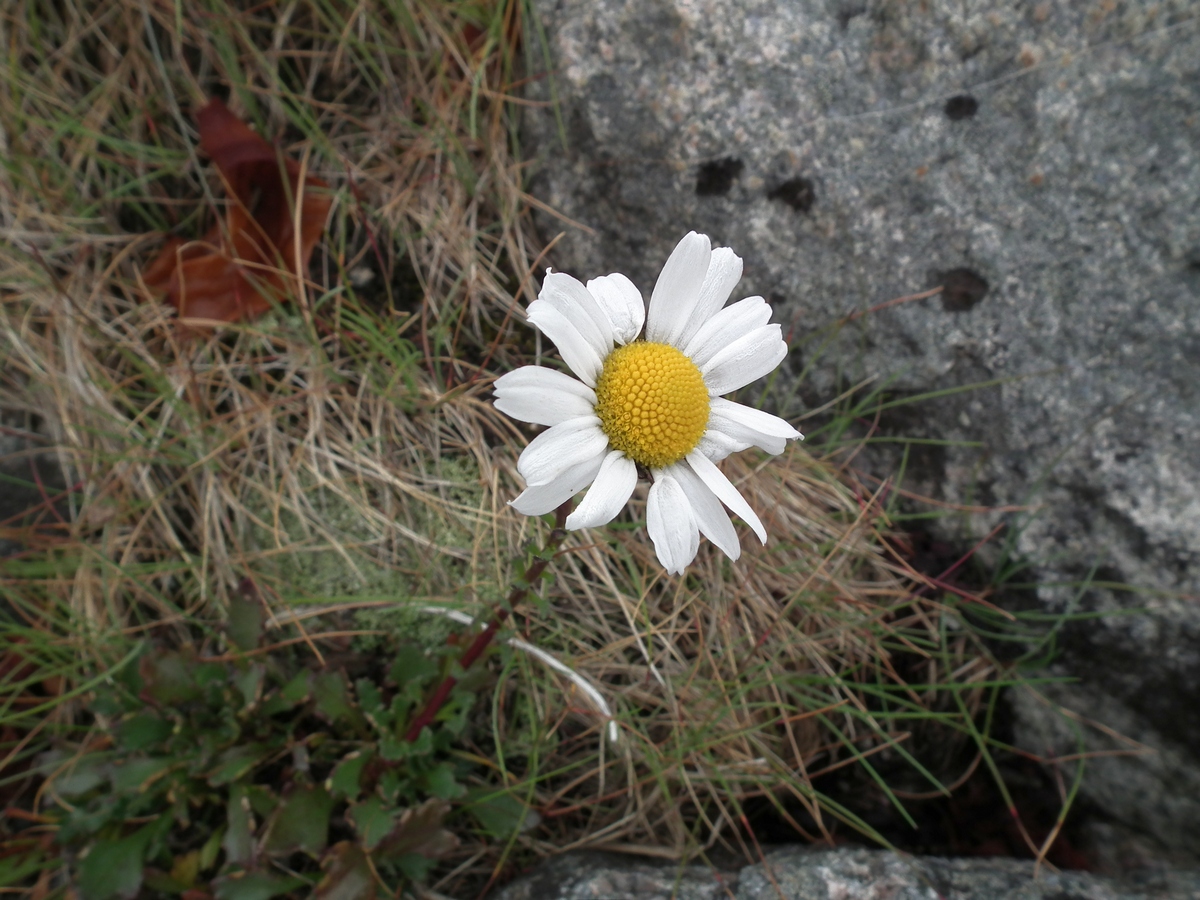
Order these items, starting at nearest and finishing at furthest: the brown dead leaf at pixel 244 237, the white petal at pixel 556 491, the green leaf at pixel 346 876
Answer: the white petal at pixel 556 491 → the green leaf at pixel 346 876 → the brown dead leaf at pixel 244 237

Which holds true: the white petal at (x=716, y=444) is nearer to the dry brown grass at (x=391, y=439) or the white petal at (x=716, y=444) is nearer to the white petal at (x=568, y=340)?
the white petal at (x=568, y=340)

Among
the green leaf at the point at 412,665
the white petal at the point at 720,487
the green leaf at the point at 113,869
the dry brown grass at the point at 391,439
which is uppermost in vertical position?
the white petal at the point at 720,487

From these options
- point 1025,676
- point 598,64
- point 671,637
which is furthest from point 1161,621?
point 598,64

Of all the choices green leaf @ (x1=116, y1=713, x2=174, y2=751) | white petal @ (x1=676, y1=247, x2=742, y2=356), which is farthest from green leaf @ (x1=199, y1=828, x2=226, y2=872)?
white petal @ (x1=676, y1=247, x2=742, y2=356)

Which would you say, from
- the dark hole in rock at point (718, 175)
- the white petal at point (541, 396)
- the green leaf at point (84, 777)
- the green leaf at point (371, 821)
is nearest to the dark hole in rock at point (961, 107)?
the dark hole in rock at point (718, 175)

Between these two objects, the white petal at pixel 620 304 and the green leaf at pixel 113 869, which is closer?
the white petal at pixel 620 304

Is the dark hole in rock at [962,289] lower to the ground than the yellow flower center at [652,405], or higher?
higher
